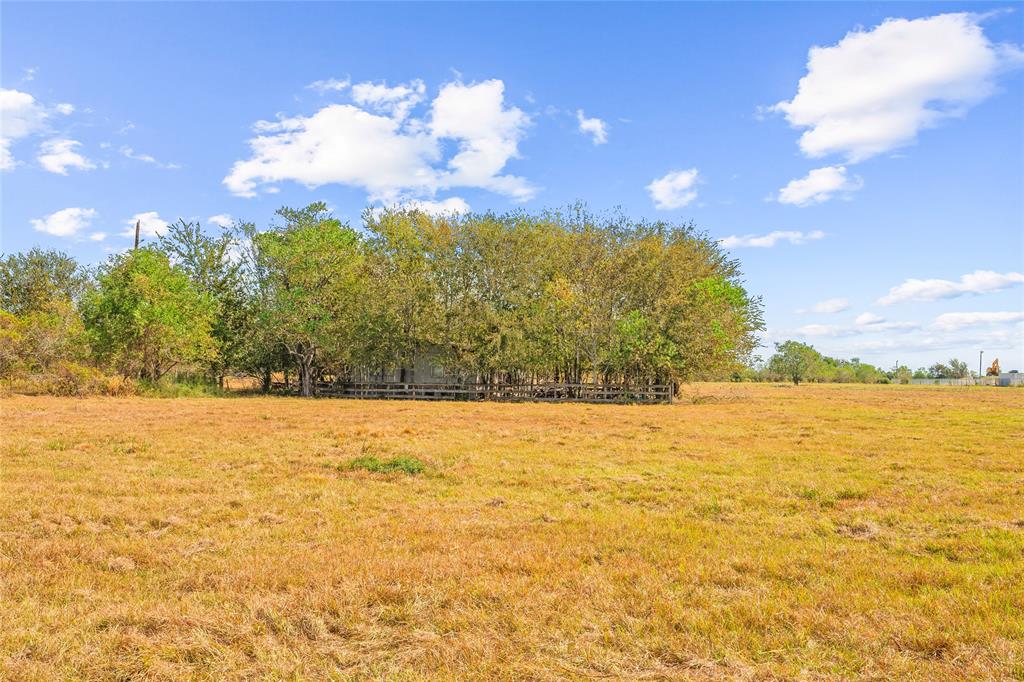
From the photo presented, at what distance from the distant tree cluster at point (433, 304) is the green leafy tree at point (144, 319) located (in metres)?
0.08

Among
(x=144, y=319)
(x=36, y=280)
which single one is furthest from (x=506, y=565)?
(x=36, y=280)

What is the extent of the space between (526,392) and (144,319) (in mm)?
22921

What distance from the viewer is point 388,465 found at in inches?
447

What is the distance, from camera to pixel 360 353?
37250 mm

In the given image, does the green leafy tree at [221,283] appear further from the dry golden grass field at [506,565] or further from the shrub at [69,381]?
the dry golden grass field at [506,565]

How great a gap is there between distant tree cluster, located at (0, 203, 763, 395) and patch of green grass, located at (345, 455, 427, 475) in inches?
882

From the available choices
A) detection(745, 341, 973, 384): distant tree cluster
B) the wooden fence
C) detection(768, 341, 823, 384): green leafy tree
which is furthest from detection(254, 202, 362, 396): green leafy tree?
detection(768, 341, 823, 384): green leafy tree

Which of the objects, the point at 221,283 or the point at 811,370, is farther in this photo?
the point at 811,370

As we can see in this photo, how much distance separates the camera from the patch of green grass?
11016mm

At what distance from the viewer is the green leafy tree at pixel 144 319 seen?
107 feet

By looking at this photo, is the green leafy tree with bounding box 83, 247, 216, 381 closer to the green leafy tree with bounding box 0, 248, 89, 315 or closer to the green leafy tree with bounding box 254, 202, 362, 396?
the green leafy tree with bounding box 254, 202, 362, 396

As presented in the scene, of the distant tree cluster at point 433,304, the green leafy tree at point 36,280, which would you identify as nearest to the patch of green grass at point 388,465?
the distant tree cluster at point 433,304

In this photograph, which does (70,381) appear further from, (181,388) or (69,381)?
(181,388)

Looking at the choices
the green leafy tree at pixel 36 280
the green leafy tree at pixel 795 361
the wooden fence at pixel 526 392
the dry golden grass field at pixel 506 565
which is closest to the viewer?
the dry golden grass field at pixel 506 565
